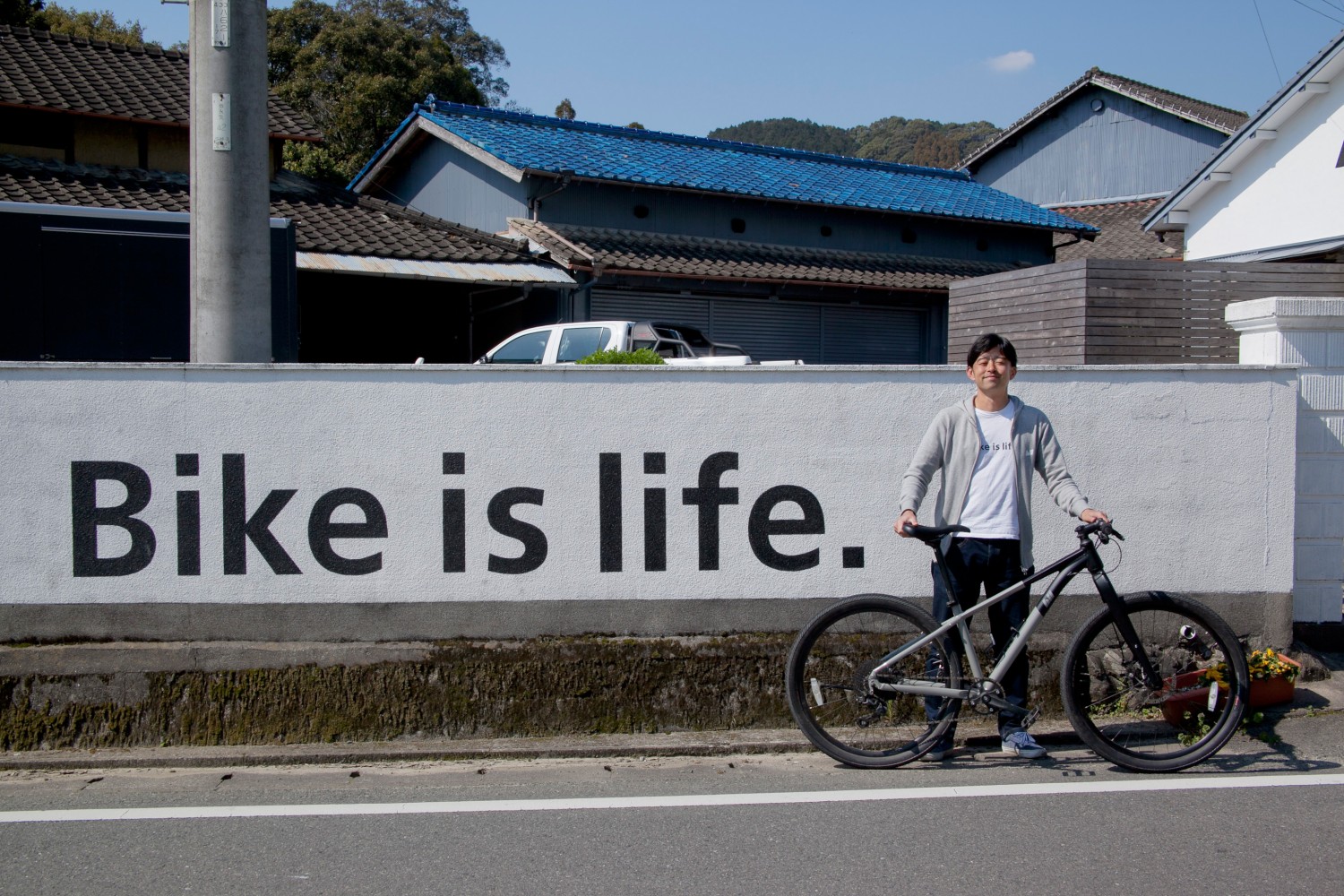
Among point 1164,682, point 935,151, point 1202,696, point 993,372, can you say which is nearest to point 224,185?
point 993,372

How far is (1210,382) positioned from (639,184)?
15.2 metres

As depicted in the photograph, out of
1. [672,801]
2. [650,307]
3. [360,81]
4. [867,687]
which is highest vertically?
[360,81]

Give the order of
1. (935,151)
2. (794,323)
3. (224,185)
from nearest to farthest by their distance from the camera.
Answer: (224,185) → (794,323) → (935,151)

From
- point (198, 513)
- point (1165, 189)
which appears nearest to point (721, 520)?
point (198, 513)

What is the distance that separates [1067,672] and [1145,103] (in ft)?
109

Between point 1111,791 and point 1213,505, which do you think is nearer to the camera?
point 1111,791

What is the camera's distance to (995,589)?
5.25 m

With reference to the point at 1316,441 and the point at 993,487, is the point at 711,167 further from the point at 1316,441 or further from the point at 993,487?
the point at 993,487

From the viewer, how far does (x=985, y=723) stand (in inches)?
229

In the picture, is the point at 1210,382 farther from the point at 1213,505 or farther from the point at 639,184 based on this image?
the point at 639,184

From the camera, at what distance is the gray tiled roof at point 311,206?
16.1m

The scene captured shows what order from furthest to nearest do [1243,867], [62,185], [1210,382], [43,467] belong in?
1. [62,185]
2. [1210,382]
3. [43,467]
4. [1243,867]

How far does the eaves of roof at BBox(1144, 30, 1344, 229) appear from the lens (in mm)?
16016

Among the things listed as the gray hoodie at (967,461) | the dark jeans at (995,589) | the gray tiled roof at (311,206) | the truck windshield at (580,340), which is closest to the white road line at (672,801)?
the dark jeans at (995,589)
